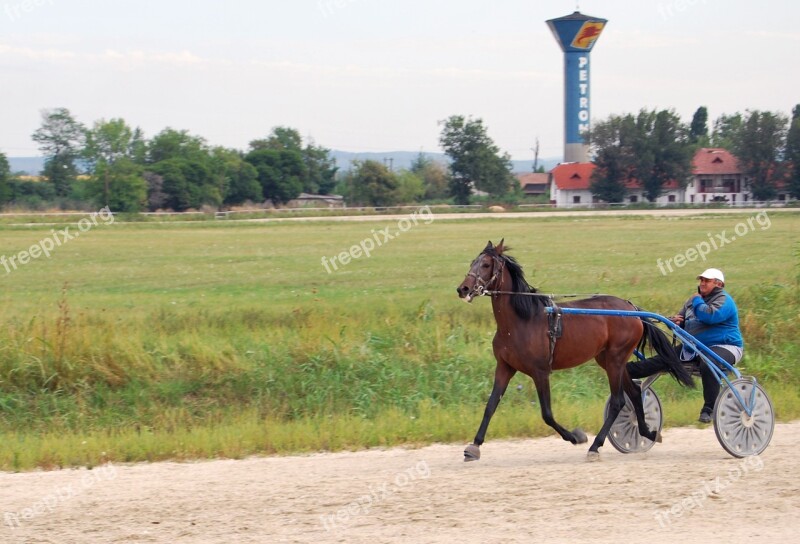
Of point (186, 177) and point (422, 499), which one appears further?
point (186, 177)

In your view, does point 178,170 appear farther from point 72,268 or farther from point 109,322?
point 109,322

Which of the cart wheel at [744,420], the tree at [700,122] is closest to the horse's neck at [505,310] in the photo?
the cart wheel at [744,420]

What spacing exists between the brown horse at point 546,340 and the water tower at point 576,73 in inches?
3711

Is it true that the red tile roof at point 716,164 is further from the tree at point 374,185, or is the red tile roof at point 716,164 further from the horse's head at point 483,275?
the horse's head at point 483,275

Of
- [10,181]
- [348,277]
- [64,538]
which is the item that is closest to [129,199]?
[10,181]

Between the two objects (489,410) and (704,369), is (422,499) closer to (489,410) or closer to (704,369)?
(489,410)

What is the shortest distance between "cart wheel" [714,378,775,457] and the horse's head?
7.80ft

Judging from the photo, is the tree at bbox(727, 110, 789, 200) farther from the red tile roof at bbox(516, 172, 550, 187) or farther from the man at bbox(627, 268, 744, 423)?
the man at bbox(627, 268, 744, 423)

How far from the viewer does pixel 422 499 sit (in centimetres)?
684

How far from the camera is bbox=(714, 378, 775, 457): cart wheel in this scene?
8234mm

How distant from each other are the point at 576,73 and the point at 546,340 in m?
96.7

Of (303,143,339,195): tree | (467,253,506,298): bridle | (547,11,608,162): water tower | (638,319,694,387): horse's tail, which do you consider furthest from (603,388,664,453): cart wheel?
(547,11,608,162): water tower

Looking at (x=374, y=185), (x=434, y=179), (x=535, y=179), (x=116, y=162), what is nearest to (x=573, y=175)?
(x=434, y=179)

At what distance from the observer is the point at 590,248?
35.8m
